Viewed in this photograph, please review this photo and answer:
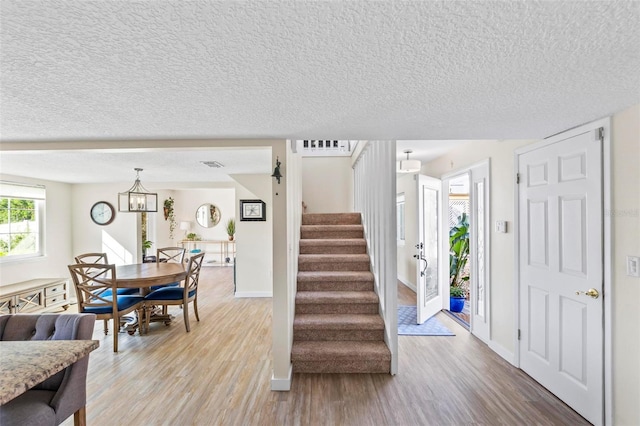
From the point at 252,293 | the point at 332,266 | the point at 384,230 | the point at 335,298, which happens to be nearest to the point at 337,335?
the point at 335,298

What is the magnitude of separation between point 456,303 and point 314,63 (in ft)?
14.2

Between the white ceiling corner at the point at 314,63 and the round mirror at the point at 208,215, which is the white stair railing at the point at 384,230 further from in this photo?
the round mirror at the point at 208,215

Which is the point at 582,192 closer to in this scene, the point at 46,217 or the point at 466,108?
the point at 466,108

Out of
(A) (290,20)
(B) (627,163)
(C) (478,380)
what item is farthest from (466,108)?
(C) (478,380)

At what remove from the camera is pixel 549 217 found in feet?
7.88

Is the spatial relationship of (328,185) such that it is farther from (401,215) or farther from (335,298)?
(335,298)

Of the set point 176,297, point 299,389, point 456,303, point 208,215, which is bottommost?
point 299,389

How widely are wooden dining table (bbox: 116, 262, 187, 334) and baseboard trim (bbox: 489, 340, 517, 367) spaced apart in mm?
3807

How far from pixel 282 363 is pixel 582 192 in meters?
2.70

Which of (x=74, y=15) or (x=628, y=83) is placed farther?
(x=628, y=83)

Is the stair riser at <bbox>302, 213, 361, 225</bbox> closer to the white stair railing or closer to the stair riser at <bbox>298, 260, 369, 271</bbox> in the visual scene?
the white stair railing

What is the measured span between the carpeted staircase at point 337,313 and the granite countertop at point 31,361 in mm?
1714

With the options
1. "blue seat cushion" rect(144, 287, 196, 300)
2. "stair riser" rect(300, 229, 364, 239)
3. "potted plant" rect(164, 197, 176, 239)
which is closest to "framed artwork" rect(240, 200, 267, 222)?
"stair riser" rect(300, 229, 364, 239)

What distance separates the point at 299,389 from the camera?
248 cm
